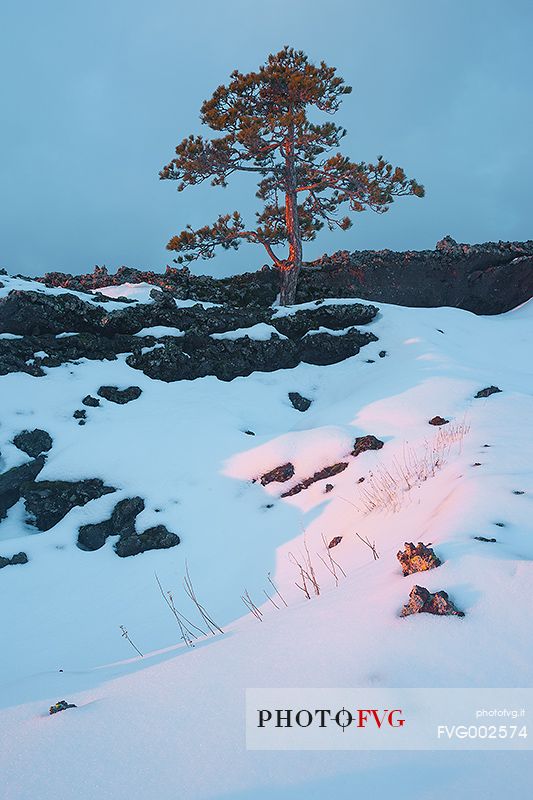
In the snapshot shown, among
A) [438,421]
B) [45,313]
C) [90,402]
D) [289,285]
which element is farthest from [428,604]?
[289,285]

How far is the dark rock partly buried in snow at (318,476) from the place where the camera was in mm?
7727

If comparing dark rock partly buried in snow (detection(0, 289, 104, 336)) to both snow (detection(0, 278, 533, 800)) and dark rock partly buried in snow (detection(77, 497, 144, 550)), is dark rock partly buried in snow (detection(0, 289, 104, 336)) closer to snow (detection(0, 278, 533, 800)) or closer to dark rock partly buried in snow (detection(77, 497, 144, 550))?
snow (detection(0, 278, 533, 800))

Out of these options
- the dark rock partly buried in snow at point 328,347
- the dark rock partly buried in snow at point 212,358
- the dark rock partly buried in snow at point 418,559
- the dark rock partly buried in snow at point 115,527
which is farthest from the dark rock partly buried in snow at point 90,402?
the dark rock partly buried in snow at point 418,559

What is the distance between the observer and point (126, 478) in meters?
8.52

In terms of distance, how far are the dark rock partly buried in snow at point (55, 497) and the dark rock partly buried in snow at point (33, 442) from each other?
851 mm

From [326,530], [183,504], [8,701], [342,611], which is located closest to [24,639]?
[8,701]

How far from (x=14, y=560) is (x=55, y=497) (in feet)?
4.85

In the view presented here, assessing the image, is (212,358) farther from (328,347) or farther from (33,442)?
(33,442)

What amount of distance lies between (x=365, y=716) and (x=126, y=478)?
708cm

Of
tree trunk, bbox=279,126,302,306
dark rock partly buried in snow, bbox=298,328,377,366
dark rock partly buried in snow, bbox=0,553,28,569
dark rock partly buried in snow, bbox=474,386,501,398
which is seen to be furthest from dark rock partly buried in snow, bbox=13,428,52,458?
tree trunk, bbox=279,126,302,306

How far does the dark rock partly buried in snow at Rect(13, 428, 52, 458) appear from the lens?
8.95 meters

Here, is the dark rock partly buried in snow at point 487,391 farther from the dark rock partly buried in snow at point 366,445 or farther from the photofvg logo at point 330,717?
the photofvg logo at point 330,717

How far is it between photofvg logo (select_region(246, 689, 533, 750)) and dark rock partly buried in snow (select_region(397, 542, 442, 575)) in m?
0.98

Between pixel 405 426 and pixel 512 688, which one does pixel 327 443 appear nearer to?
pixel 405 426
